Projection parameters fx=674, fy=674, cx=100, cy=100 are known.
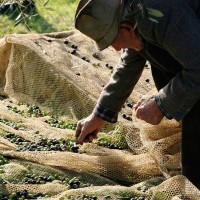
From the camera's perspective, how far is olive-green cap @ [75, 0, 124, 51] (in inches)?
164

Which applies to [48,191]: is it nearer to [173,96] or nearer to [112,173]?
[112,173]

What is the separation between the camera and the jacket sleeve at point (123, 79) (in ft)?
15.7

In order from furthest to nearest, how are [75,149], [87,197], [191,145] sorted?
[75,149] → [191,145] → [87,197]

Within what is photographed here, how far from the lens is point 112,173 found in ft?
16.1

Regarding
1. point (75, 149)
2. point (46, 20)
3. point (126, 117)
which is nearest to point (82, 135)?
point (75, 149)

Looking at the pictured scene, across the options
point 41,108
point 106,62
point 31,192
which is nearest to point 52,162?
point 31,192

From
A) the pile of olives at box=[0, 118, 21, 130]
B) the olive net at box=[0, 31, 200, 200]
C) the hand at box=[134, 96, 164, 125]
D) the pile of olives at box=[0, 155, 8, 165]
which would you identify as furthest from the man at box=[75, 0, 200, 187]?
the pile of olives at box=[0, 118, 21, 130]

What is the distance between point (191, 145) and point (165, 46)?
2.46 ft

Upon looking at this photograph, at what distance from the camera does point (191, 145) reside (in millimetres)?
4516

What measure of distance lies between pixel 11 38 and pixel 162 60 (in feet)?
8.84

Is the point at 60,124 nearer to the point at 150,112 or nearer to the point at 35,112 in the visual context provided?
the point at 35,112

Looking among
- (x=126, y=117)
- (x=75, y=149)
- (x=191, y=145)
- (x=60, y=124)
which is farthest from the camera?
(x=60, y=124)

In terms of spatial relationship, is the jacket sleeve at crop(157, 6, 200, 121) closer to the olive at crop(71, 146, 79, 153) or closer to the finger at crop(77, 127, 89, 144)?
the finger at crop(77, 127, 89, 144)

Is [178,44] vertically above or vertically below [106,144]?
above
